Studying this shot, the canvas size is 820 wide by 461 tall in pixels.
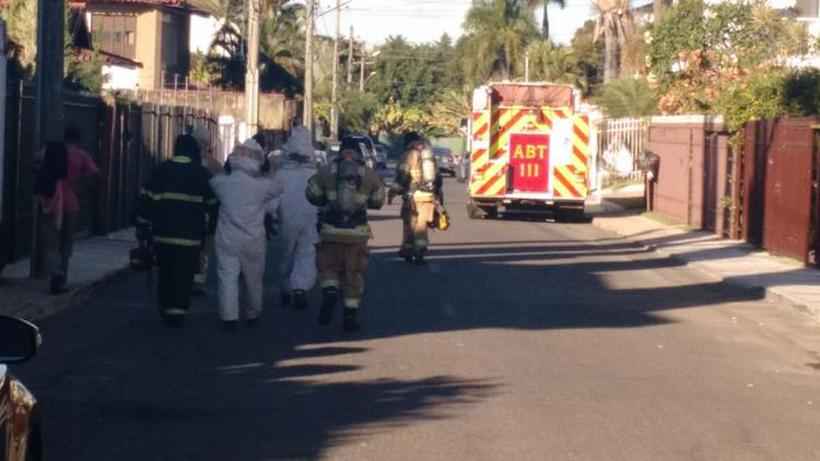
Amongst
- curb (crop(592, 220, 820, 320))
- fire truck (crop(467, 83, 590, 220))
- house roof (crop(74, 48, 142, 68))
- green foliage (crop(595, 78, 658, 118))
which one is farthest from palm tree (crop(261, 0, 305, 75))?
curb (crop(592, 220, 820, 320))

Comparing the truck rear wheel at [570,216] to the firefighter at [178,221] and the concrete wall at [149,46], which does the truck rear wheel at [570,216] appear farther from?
the concrete wall at [149,46]

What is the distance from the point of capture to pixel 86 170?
55.8ft

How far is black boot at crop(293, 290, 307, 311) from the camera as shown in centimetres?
1545

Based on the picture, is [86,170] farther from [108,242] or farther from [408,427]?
[408,427]

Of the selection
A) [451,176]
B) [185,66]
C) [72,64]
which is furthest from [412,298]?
[451,176]

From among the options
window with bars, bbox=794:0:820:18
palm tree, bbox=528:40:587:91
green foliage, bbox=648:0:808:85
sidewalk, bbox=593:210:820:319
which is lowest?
sidewalk, bbox=593:210:820:319

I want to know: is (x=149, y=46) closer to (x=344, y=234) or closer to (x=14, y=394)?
(x=344, y=234)

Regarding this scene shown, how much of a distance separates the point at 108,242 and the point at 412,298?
7.16 metres

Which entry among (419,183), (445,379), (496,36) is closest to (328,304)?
(445,379)

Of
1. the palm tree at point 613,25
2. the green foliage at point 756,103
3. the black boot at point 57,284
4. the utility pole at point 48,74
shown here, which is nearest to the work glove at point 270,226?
the black boot at point 57,284

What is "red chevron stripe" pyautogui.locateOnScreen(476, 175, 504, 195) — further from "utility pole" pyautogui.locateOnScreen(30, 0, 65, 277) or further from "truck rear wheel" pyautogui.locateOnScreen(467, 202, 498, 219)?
"utility pole" pyautogui.locateOnScreen(30, 0, 65, 277)

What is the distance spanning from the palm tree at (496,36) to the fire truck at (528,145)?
5154 cm

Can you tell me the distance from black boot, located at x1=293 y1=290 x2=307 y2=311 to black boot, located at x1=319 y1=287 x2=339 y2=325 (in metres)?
0.97

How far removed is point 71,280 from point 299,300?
3323 millimetres
